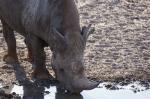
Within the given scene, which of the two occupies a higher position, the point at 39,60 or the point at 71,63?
the point at 71,63

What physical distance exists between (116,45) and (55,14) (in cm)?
219

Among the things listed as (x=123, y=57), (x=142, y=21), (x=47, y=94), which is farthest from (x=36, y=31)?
(x=142, y=21)

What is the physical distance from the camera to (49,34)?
8102 mm

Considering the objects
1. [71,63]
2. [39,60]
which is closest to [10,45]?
[39,60]

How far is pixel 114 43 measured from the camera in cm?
1016

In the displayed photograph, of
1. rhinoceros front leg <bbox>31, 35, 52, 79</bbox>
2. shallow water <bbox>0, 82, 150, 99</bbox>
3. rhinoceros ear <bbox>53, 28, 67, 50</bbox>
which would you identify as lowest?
shallow water <bbox>0, 82, 150, 99</bbox>

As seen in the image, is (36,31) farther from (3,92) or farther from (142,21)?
(142,21)

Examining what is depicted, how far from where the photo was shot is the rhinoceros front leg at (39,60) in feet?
28.0

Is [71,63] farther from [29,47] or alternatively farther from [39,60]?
[29,47]

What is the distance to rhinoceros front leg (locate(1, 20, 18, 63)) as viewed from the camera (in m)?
9.39

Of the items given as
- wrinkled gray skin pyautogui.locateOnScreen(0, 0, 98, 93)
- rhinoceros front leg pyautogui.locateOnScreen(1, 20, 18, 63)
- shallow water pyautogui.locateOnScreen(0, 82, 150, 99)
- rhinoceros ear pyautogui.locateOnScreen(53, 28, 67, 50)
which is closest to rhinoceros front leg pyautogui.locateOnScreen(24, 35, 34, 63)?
wrinkled gray skin pyautogui.locateOnScreen(0, 0, 98, 93)

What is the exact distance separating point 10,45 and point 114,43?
189cm

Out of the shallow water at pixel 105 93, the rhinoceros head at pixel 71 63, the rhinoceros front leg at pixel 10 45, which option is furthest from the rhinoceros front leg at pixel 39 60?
the rhinoceros front leg at pixel 10 45

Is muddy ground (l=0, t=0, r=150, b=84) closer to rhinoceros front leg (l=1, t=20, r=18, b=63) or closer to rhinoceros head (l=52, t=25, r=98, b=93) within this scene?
rhinoceros front leg (l=1, t=20, r=18, b=63)
